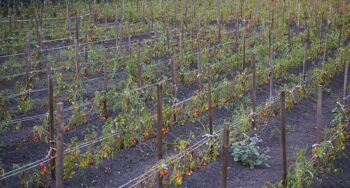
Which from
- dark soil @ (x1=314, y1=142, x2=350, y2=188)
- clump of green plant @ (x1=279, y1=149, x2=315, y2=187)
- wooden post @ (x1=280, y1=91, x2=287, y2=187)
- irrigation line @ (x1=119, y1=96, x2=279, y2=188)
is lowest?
dark soil @ (x1=314, y1=142, x2=350, y2=188)

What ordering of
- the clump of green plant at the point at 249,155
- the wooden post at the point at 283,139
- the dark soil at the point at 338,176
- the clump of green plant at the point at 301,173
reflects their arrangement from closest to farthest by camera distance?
the wooden post at the point at 283,139, the clump of green plant at the point at 301,173, the dark soil at the point at 338,176, the clump of green plant at the point at 249,155

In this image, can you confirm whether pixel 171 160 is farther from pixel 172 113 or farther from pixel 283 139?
pixel 172 113

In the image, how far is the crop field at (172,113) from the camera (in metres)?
4.04

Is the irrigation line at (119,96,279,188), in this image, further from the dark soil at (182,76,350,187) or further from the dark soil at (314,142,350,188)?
the dark soil at (314,142,350,188)

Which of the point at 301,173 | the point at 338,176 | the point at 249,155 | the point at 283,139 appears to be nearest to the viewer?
the point at 283,139

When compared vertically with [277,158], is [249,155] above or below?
above

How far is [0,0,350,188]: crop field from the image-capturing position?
404cm

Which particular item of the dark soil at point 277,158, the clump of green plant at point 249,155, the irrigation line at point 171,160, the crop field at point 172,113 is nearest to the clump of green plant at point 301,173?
the crop field at point 172,113

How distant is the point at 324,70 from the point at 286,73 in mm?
525

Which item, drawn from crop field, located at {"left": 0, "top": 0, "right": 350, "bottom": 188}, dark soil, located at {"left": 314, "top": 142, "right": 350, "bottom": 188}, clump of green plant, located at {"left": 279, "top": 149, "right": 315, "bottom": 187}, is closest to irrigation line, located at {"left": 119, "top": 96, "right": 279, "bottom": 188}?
crop field, located at {"left": 0, "top": 0, "right": 350, "bottom": 188}

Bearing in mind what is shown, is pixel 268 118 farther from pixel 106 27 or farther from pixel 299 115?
pixel 106 27

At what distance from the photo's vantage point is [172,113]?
17.1 ft

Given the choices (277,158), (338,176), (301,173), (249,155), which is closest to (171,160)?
(249,155)

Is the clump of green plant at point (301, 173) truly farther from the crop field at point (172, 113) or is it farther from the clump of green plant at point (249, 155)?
the clump of green plant at point (249, 155)
